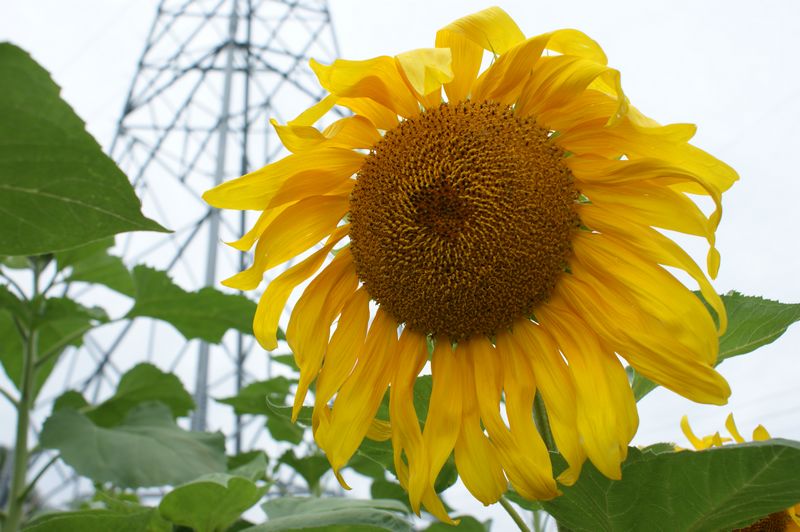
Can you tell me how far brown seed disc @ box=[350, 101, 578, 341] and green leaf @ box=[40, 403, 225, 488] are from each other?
0.74 meters

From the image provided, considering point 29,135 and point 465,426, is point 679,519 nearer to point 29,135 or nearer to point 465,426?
point 465,426

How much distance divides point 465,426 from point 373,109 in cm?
35

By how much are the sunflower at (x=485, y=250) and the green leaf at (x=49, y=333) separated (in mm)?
829

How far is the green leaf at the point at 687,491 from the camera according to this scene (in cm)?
56

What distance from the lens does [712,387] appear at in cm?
65

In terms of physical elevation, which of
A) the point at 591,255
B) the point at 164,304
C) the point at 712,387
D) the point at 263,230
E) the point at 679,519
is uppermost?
the point at 164,304

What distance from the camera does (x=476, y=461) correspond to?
0.74 m

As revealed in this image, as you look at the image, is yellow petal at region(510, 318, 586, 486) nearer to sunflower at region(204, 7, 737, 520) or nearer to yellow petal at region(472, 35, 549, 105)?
sunflower at region(204, 7, 737, 520)

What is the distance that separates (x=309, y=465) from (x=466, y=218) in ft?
4.00

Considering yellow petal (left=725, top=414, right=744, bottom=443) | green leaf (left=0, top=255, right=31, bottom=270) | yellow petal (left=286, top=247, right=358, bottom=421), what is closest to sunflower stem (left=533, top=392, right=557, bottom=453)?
yellow petal (left=286, top=247, right=358, bottom=421)

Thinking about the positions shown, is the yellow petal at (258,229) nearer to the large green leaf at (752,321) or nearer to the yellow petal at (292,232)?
the yellow petal at (292,232)

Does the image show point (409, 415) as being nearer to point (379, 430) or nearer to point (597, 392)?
point (379, 430)

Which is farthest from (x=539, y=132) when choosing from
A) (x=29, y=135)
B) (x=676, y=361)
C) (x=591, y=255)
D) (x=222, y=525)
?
(x=222, y=525)

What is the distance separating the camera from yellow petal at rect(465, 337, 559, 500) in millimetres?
668
